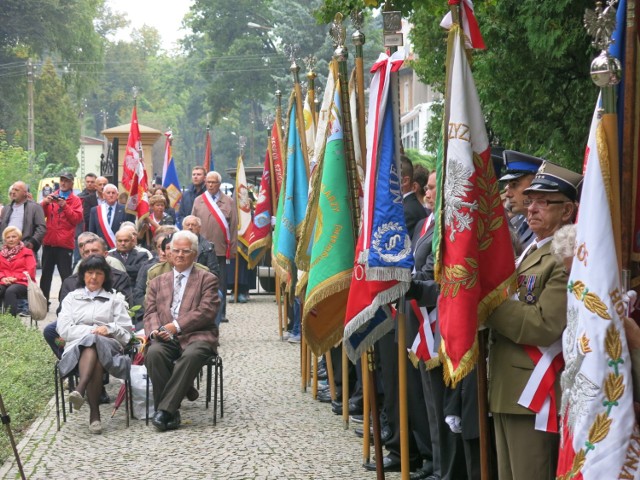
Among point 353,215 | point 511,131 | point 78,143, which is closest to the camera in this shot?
point 353,215

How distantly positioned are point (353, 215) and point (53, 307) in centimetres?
1156

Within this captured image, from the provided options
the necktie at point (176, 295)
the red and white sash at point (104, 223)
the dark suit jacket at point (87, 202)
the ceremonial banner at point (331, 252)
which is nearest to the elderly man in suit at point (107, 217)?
the red and white sash at point (104, 223)

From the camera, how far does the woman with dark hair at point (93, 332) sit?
10.1 metres

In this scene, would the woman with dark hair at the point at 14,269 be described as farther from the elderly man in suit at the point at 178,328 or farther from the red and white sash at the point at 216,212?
the elderly man in suit at the point at 178,328

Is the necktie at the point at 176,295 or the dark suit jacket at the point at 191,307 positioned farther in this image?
the necktie at the point at 176,295

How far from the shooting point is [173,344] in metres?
10.4

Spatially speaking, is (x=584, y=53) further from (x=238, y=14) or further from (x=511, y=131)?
(x=238, y=14)

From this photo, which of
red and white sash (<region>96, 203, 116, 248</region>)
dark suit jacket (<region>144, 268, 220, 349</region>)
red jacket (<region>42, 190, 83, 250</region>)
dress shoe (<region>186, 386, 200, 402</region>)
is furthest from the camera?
red jacket (<region>42, 190, 83, 250</region>)

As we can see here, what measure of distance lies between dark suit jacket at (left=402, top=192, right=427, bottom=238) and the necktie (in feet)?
10.1

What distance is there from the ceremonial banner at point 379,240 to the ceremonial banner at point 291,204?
4420 mm

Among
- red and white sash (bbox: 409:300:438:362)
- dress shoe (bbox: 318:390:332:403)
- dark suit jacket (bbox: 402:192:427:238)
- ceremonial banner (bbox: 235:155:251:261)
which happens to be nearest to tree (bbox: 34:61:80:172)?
ceremonial banner (bbox: 235:155:251:261)

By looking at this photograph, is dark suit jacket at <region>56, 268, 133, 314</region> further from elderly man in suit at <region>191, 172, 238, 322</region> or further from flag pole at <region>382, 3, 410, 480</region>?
elderly man in suit at <region>191, 172, 238, 322</region>

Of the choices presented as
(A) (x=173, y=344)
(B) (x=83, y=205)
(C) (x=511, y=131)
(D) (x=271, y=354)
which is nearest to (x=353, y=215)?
(A) (x=173, y=344)

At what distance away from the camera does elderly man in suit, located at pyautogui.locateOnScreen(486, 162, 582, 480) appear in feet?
17.7
